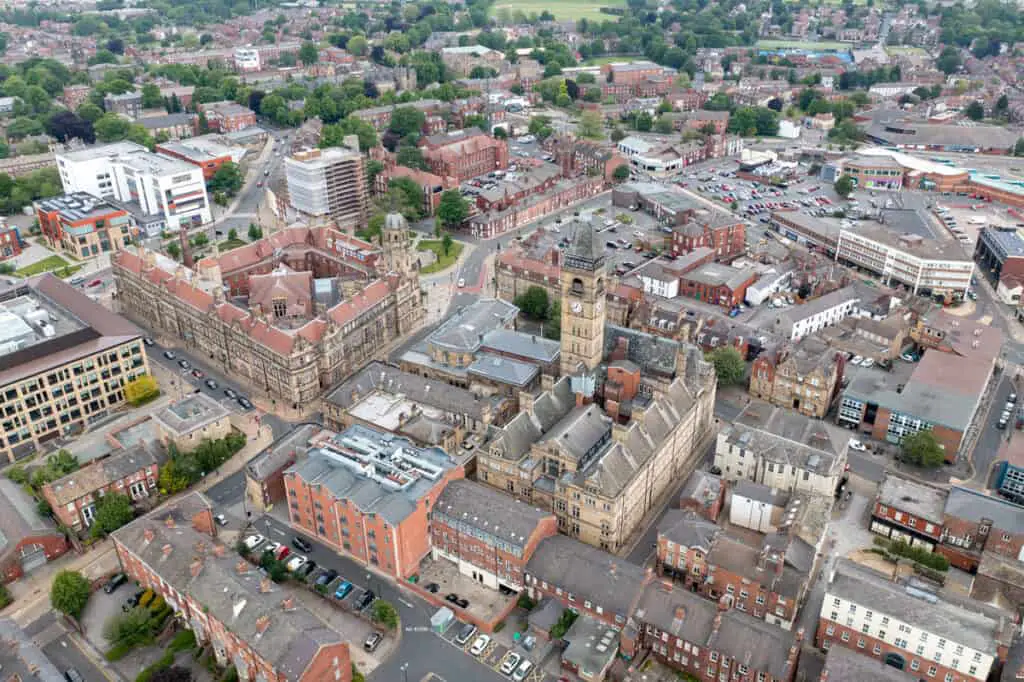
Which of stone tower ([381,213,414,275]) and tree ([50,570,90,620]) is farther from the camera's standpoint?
stone tower ([381,213,414,275])

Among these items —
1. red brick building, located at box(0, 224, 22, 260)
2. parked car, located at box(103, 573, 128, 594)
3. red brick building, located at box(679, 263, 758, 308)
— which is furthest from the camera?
red brick building, located at box(0, 224, 22, 260)

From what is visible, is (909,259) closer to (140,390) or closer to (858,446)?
(858,446)

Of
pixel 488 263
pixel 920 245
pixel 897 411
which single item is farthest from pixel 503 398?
pixel 920 245

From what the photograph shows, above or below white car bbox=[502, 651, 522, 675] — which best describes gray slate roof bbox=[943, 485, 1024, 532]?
above

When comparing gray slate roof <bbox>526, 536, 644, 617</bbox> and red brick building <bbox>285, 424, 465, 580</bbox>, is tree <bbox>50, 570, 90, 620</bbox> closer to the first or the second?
red brick building <bbox>285, 424, 465, 580</bbox>

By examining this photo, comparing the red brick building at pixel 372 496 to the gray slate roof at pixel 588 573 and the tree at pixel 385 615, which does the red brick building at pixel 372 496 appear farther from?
the gray slate roof at pixel 588 573

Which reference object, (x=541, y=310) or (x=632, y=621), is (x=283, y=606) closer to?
(x=632, y=621)

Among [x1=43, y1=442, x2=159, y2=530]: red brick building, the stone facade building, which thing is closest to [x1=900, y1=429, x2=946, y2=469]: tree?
the stone facade building
